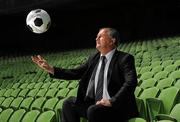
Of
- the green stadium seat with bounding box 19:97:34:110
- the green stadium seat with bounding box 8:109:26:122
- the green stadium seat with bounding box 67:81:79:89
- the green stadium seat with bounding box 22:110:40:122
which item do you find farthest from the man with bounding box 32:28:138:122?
the green stadium seat with bounding box 67:81:79:89

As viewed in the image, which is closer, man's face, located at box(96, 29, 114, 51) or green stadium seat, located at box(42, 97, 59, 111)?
man's face, located at box(96, 29, 114, 51)

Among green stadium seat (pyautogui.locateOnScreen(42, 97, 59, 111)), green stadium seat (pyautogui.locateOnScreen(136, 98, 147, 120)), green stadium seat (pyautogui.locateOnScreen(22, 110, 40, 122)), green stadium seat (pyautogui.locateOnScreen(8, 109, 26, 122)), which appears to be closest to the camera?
green stadium seat (pyautogui.locateOnScreen(136, 98, 147, 120))

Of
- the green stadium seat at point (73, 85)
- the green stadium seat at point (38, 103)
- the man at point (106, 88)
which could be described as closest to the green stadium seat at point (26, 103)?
the green stadium seat at point (38, 103)

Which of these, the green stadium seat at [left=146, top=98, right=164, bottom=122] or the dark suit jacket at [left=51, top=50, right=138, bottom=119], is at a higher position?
the dark suit jacket at [left=51, top=50, right=138, bottom=119]

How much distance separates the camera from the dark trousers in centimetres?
254

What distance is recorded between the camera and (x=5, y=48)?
17547 millimetres

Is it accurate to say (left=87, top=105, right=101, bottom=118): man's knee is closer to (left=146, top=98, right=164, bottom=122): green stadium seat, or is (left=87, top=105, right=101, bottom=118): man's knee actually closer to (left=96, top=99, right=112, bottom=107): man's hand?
(left=96, top=99, right=112, bottom=107): man's hand

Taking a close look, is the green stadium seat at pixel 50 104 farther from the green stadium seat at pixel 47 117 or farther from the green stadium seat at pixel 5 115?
the green stadium seat at pixel 47 117

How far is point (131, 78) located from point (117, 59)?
0.67 feet

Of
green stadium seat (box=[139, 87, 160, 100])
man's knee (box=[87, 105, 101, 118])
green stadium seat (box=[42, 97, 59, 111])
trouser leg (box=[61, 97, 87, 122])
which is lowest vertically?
green stadium seat (box=[42, 97, 59, 111])

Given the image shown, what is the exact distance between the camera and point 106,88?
270cm

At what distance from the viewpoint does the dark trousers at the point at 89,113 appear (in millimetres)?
2543

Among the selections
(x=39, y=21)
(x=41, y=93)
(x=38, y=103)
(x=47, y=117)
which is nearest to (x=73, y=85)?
(x=41, y=93)

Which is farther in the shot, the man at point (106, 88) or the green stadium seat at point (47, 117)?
the green stadium seat at point (47, 117)
